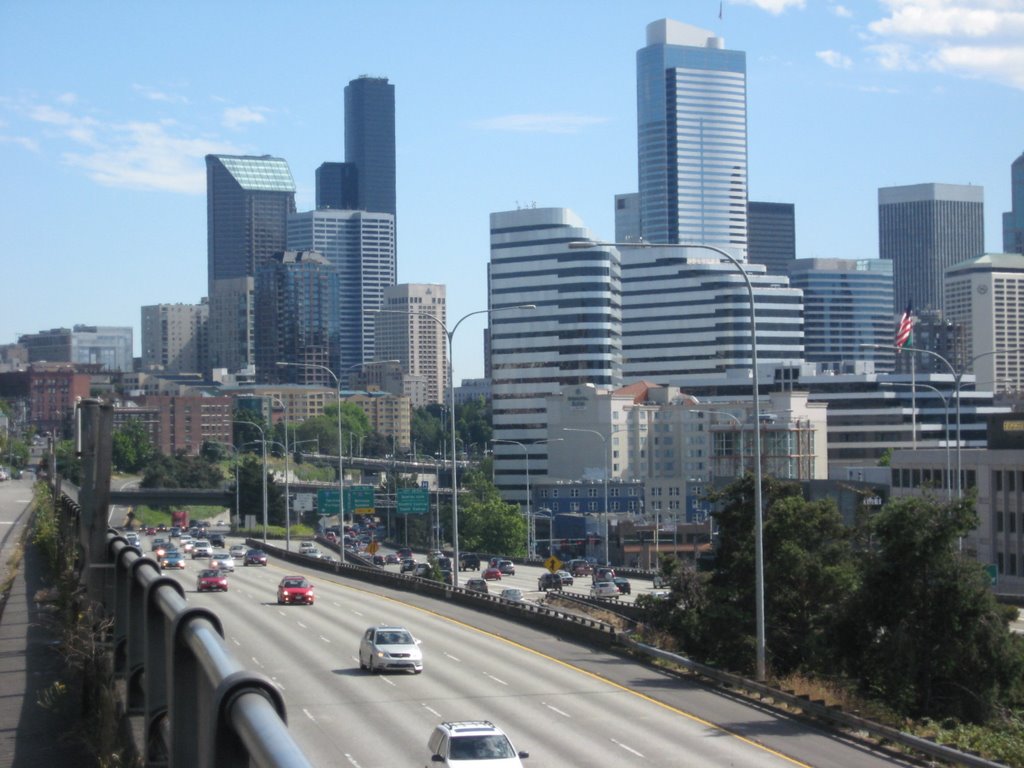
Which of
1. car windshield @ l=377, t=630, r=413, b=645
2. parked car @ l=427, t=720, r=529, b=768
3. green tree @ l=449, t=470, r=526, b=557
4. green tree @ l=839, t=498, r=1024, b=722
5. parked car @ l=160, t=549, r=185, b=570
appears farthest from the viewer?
green tree @ l=449, t=470, r=526, b=557

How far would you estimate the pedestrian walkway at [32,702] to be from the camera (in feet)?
29.5

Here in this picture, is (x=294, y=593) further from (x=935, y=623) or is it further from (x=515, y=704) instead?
(x=935, y=623)

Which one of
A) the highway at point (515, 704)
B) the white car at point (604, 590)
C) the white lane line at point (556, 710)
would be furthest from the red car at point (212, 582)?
the white lane line at point (556, 710)

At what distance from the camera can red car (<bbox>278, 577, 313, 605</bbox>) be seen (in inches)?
2153

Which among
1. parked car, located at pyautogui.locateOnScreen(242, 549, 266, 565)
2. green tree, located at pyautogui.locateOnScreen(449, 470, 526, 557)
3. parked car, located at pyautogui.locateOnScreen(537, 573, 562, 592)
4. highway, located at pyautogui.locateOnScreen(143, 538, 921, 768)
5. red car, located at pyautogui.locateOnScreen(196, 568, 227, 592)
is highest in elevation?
highway, located at pyautogui.locateOnScreen(143, 538, 921, 768)

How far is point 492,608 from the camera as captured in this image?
52.9 metres

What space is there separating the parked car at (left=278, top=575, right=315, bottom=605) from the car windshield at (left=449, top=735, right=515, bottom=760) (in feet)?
114

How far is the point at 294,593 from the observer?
5469 cm

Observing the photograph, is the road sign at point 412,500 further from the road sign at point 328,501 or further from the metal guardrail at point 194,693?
the metal guardrail at point 194,693

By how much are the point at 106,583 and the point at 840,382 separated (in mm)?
176526

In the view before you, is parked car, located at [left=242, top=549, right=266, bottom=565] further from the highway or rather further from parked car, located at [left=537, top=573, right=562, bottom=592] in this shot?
the highway

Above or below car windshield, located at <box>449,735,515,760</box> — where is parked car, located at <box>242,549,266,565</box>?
below

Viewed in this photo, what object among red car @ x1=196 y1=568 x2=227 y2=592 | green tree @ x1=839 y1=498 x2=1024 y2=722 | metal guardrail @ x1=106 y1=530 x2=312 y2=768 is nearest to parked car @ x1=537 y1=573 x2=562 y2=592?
red car @ x1=196 y1=568 x2=227 y2=592

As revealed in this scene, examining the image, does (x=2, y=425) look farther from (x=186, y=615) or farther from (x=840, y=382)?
(x=186, y=615)
